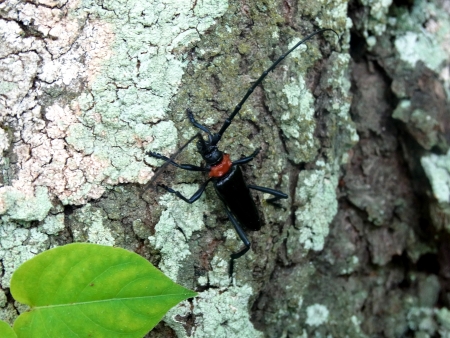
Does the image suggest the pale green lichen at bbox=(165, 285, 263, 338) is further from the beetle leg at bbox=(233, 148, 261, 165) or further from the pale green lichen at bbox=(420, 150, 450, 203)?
the pale green lichen at bbox=(420, 150, 450, 203)

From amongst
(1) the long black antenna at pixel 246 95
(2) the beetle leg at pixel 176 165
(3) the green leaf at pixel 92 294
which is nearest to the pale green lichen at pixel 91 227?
(2) the beetle leg at pixel 176 165

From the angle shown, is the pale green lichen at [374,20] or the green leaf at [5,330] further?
the pale green lichen at [374,20]

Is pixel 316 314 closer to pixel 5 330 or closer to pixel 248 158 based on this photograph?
pixel 248 158

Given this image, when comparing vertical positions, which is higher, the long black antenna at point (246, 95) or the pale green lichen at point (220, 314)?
the long black antenna at point (246, 95)

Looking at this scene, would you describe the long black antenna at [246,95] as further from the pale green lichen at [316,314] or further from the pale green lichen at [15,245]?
the pale green lichen at [316,314]

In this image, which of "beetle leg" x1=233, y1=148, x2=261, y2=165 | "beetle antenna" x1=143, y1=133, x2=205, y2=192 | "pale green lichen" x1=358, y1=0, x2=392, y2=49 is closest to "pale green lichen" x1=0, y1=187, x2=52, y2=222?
"beetle antenna" x1=143, y1=133, x2=205, y2=192
